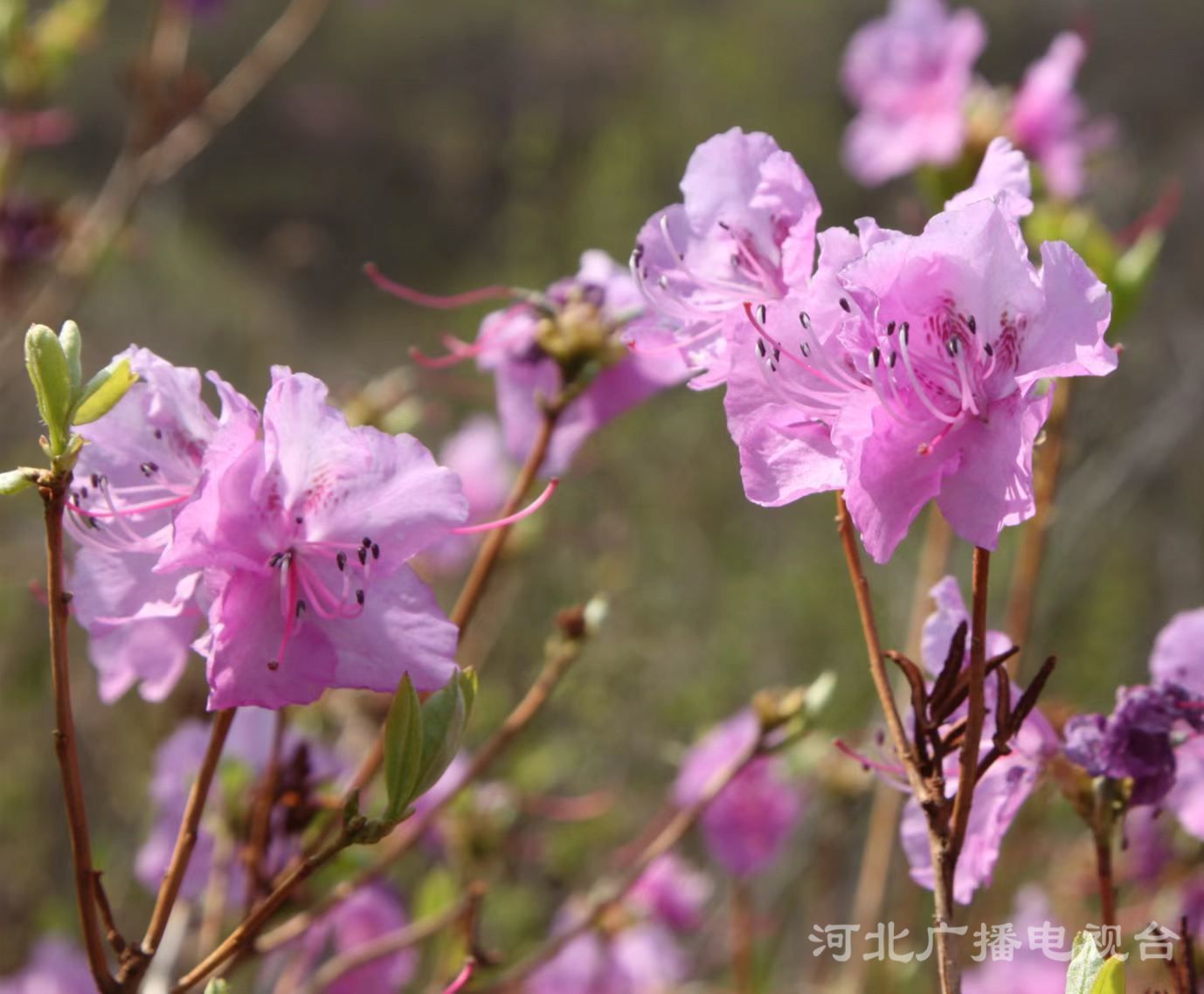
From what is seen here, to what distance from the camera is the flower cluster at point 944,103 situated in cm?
178

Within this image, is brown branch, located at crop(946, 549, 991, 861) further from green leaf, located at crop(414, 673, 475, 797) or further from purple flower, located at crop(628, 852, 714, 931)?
purple flower, located at crop(628, 852, 714, 931)

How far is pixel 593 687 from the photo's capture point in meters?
2.73

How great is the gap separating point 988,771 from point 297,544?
0.41m

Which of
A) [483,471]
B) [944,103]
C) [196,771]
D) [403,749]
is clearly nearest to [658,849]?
[403,749]

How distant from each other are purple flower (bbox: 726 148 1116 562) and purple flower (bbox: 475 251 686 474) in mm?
257

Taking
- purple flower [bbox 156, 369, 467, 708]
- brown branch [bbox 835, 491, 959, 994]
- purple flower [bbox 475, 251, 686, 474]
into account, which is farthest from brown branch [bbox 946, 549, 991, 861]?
purple flower [bbox 475, 251, 686, 474]

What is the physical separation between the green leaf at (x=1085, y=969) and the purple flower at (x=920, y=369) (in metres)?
0.19

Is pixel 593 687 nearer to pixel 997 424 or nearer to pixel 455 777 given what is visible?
pixel 455 777

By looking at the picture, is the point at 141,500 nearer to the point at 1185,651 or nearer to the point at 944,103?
the point at 1185,651

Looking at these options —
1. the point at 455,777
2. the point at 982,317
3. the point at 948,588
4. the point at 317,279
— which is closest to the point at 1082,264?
the point at 982,317

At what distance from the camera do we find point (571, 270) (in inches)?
188

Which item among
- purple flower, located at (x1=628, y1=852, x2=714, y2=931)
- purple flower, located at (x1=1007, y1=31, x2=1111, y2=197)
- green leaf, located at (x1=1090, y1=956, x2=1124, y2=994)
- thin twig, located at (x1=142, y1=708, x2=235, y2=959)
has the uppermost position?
purple flower, located at (x1=1007, y1=31, x2=1111, y2=197)

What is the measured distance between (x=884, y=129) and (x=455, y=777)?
1253 millimetres

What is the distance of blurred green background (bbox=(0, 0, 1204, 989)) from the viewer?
2459mm
